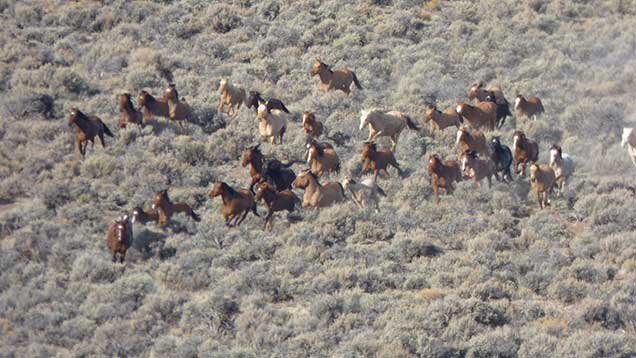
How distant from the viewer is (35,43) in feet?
116

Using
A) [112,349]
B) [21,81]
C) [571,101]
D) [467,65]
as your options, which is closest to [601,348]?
[112,349]

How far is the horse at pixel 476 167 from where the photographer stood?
25.6m

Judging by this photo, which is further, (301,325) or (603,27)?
(603,27)

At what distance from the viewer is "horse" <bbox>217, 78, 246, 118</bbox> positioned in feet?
98.0

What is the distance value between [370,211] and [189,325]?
606 cm

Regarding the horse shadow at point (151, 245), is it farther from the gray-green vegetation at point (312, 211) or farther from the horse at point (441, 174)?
the horse at point (441, 174)

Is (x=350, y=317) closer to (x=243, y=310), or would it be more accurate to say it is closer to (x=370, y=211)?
(x=243, y=310)

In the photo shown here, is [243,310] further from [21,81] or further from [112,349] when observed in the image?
[21,81]

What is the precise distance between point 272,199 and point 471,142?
18.0 feet

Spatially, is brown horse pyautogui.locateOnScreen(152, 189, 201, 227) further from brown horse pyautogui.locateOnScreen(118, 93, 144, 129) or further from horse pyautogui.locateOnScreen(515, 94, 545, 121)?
horse pyautogui.locateOnScreen(515, 94, 545, 121)

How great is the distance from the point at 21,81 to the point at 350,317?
16087 mm

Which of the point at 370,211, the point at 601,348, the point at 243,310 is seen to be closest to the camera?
the point at 601,348

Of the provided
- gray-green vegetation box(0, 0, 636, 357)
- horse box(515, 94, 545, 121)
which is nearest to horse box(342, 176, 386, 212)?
gray-green vegetation box(0, 0, 636, 357)

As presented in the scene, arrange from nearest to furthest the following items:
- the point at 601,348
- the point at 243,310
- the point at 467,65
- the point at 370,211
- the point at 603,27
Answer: the point at 601,348 < the point at 243,310 < the point at 370,211 < the point at 467,65 < the point at 603,27
